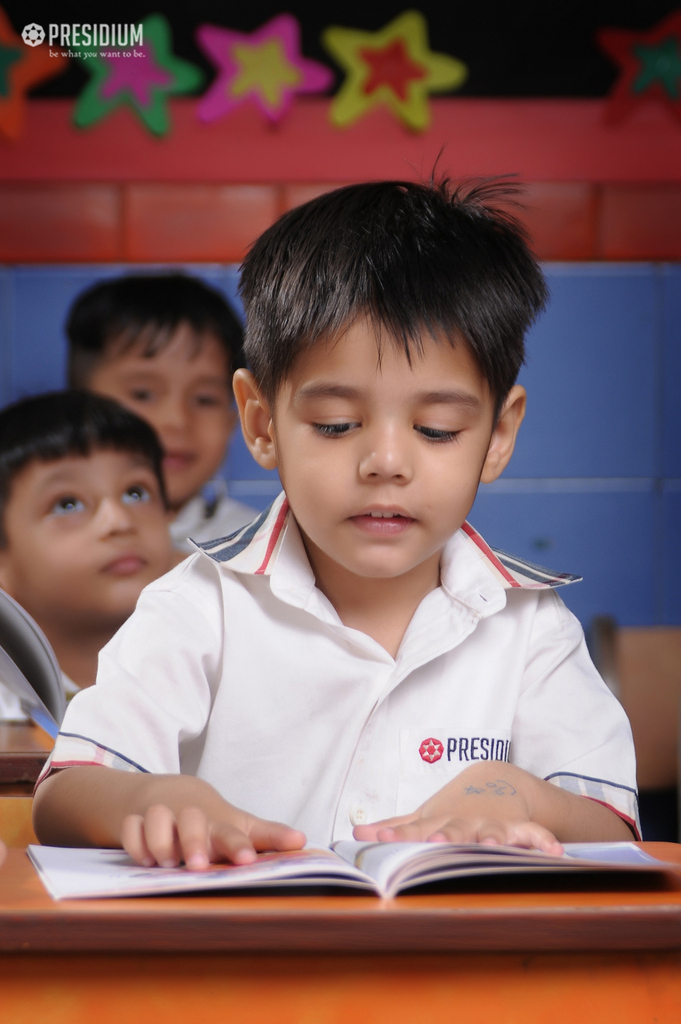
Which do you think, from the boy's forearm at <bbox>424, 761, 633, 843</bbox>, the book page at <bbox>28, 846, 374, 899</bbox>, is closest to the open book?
the book page at <bbox>28, 846, 374, 899</bbox>

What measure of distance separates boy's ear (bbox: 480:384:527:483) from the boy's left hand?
300 millimetres

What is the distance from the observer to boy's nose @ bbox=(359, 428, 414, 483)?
739mm

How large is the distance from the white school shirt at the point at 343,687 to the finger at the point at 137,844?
0.28 meters

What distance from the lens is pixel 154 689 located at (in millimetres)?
812

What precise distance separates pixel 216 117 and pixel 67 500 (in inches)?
47.1

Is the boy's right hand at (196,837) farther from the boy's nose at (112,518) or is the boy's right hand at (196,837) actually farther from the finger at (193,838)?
the boy's nose at (112,518)

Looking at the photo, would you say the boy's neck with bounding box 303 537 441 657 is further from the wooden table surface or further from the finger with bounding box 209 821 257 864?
the wooden table surface

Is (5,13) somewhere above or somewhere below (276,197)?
above

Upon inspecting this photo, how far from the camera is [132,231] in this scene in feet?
8.21

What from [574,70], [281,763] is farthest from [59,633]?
[574,70]

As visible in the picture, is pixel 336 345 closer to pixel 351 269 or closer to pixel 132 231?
pixel 351 269

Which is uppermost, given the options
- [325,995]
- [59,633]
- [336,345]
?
[336,345]

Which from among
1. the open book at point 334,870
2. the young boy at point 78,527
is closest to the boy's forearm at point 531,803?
the open book at point 334,870

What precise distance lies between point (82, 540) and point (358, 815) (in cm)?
117
